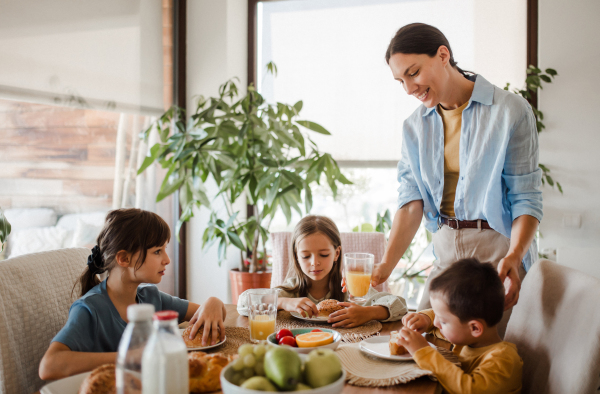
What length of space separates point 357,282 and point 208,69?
2.52 m

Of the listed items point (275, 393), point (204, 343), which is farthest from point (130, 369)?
point (204, 343)

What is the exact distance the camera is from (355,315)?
4.75ft

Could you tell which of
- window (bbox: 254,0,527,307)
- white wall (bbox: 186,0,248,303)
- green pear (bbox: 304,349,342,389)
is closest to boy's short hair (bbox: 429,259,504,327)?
green pear (bbox: 304,349,342,389)

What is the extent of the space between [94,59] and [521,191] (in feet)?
7.79

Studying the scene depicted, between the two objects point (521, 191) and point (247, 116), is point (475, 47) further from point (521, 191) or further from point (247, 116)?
point (521, 191)

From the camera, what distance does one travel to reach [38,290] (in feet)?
4.16

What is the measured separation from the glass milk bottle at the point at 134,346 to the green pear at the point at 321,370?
0.82 ft

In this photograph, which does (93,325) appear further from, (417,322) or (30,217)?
(30,217)

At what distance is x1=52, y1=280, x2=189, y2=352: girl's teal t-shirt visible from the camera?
1.11 meters

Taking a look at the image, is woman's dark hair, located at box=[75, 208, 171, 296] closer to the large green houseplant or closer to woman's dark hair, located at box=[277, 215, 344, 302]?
woman's dark hair, located at box=[277, 215, 344, 302]

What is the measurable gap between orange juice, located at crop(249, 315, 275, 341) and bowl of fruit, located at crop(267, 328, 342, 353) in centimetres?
8

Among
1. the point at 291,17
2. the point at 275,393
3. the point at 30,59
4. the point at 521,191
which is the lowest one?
the point at 275,393

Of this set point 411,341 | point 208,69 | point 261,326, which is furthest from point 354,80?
point 411,341

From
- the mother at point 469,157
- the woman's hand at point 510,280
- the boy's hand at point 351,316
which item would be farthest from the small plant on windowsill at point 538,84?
the boy's hand at point 351,316
